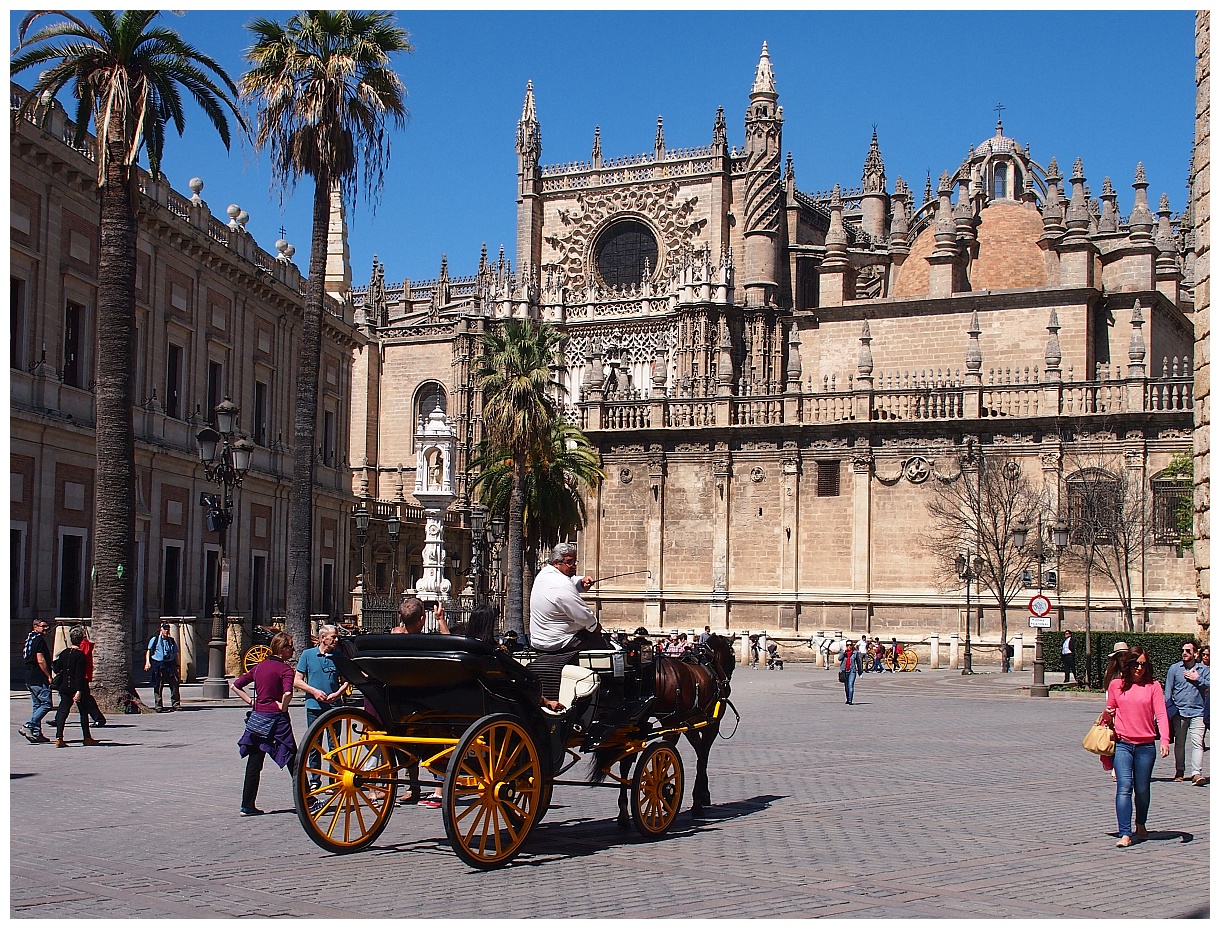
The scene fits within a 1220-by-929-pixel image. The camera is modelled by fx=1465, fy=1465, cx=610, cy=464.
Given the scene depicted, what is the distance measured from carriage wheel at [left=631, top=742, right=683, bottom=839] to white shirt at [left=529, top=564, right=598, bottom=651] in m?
0.99

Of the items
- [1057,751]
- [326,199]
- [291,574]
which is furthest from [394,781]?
[326,199]

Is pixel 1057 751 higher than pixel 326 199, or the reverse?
pixel 326 199

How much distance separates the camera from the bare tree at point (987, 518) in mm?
44281

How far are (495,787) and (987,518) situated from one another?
38646mm

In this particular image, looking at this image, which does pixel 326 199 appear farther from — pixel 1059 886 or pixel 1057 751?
pixel 1059 886

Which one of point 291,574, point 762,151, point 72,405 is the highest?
point 762,151

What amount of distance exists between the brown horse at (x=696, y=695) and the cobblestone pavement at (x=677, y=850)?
38cm

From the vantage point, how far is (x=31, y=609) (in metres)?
25.4

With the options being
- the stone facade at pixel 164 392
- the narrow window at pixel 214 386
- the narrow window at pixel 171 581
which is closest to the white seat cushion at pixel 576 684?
the stone facade at pixel 164 392

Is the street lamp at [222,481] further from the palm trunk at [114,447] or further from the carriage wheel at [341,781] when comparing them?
the carriage wheel at [341,781]

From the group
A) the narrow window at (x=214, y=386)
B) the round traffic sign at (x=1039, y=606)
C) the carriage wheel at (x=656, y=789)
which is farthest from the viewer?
the narrow window at (x=214, y=386)

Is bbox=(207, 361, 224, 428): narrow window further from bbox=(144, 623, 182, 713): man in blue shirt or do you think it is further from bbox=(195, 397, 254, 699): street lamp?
bbox=(144, 623, 182, 713): man in blue shirt

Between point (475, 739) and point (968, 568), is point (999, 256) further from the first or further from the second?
point (475, 739)

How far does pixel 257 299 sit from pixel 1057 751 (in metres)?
24.7
